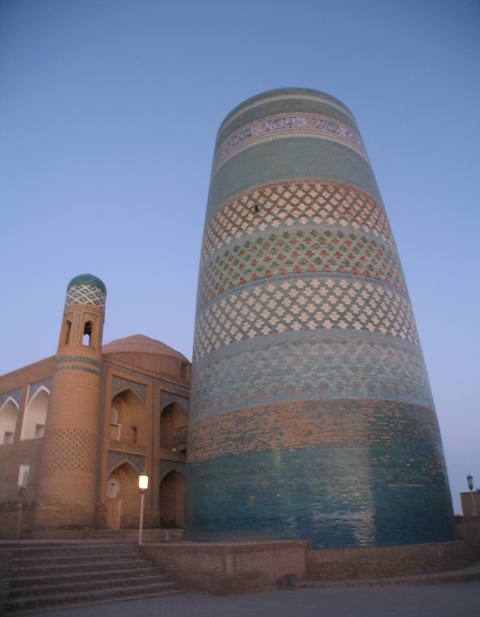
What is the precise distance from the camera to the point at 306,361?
7742mm

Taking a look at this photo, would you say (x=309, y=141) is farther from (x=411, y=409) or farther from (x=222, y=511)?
(x=222, y=511)

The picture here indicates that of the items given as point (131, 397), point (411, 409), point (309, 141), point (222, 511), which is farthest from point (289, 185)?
point (131, 397)

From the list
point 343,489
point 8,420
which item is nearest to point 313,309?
point 343,489

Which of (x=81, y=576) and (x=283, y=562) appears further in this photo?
(x=283, y=562)

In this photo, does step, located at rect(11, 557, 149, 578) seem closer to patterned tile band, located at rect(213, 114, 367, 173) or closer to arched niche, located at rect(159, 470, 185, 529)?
patterned tile band, located at rect(213, 114, 367, 173)

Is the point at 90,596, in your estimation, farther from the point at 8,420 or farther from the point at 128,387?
the point at 8,420

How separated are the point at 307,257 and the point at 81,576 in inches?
212

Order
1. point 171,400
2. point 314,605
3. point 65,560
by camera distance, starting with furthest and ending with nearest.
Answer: point 171,400 → point 65,560 → point 314,605

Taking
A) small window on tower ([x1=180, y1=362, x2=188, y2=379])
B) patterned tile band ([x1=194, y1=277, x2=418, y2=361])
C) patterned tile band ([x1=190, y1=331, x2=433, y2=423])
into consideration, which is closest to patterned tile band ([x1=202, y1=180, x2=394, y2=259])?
patterned tile band ([x1=194, y1=277, x2=418, y2=361])

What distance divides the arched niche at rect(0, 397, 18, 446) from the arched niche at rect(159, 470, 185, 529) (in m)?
4.06

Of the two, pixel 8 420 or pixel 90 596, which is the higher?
pixel 8 420

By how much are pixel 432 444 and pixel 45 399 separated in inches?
358

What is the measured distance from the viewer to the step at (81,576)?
5.07 meters

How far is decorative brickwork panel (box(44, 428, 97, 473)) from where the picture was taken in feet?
34.2
